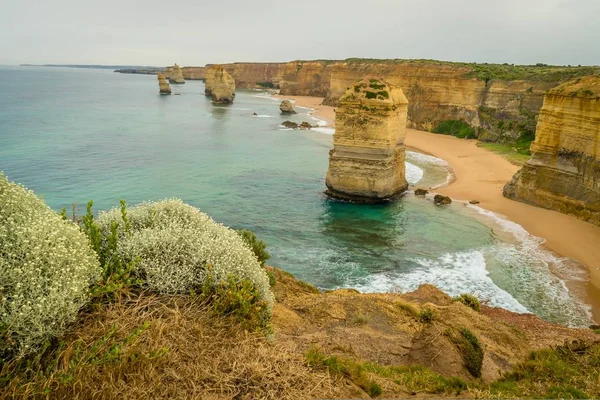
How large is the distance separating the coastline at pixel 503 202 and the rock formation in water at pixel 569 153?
91cm

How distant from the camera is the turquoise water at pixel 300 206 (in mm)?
18594

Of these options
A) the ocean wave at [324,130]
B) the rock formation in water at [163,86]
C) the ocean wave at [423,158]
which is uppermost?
the rock formation in water at [163,86]

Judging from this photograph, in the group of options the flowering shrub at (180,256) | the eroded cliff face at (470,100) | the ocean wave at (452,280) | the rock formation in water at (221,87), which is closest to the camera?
the flowering shrub at (180,256)

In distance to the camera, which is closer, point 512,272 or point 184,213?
point 184,213

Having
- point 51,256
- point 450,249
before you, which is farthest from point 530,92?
point 51,256

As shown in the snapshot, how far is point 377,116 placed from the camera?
89.5ft

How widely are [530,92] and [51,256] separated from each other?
5190 centimetres

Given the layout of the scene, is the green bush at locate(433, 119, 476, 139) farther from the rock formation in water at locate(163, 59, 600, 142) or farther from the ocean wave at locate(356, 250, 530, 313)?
the ocean wave at locate(356, 250, 530, 313)

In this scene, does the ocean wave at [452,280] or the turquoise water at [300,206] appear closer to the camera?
the ocean wave at [452,280]

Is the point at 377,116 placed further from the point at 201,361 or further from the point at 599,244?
the point at 201,361

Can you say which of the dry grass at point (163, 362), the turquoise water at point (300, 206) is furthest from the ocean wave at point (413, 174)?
the dry grass at point (163, 362)

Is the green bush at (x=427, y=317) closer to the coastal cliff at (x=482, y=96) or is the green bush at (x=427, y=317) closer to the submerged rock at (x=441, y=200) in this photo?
the submerged rock at (x=441, y=200)

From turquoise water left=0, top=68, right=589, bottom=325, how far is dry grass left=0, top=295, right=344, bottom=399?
1239cm

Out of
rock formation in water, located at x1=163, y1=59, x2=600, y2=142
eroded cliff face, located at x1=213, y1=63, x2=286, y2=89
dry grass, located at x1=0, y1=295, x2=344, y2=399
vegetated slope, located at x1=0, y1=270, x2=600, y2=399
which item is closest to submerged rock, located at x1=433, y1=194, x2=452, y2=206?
vegetated slope, located at x1=0, y1=270, x2=600, y2=399
